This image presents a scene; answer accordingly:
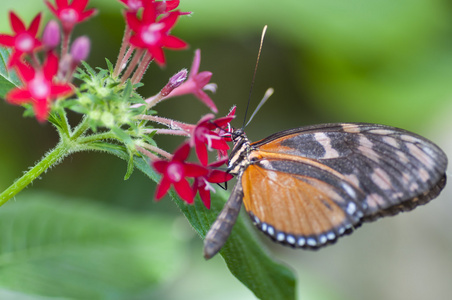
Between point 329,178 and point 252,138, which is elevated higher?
point 329,178

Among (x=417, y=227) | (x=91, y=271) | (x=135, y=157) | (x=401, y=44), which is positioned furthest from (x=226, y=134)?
(x=417, y=227)

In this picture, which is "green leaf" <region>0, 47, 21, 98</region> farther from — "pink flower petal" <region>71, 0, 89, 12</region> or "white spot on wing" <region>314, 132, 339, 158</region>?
"white spot on wing" <region>314, 132, 339, 158</region>

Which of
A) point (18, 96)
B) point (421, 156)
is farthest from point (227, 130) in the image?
point (18, 96)

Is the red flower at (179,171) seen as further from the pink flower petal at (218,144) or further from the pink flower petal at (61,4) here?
the pink flower petal at (61,4)

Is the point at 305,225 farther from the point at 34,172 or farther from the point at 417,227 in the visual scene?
the point at 417,227

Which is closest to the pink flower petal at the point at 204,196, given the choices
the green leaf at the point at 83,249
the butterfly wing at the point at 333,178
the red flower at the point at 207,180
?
the red flower at the point at 207,180

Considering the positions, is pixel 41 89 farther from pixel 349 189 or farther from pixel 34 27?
pixel 349 189

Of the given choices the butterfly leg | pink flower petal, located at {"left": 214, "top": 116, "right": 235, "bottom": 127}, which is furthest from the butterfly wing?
pink flower petal, located at {"left": 214, "top": 116, "right": 235, "bottom": 127}
